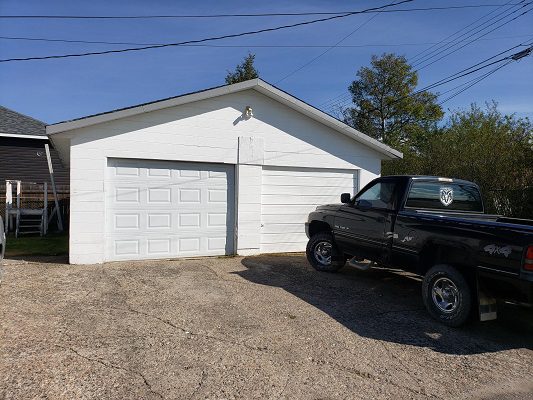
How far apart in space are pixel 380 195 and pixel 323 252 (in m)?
1.91

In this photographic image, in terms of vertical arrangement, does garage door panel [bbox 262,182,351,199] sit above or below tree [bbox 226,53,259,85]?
below

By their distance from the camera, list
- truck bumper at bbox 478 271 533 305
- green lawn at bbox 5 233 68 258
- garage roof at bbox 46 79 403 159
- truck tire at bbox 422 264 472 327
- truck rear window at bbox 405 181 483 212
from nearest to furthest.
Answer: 1. truck bumper at bbox 478 271 533 305
2. truck tire at bbox 422 264 472 327
3. truck rear window at bbox 405 181 483 212
4. garage roof at bbox 46 79 403 159
5. green lawn at bbox 5 233 68 258

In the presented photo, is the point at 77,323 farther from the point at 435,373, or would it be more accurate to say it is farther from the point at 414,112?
the point at 414,112

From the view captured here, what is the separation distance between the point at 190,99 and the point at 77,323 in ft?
18.5

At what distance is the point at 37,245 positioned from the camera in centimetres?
1110

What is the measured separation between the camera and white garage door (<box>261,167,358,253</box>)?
10.4 metres

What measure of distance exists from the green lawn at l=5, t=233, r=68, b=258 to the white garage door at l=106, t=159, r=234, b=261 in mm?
2130

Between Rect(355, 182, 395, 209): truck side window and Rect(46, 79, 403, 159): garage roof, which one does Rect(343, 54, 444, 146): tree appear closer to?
Rect(46, 79, 403, 159): garage roof

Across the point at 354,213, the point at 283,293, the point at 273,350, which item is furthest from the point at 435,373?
the point at 354,213

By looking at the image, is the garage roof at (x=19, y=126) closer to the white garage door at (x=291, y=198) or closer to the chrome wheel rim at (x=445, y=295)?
the white garage door at (x=291, y=198)

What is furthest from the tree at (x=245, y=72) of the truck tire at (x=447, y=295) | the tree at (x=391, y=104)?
the truck tire at (x=447, y=295)

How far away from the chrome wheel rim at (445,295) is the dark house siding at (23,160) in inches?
676

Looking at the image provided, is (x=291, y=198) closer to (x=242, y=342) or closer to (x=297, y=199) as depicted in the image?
(x=297, y=199)

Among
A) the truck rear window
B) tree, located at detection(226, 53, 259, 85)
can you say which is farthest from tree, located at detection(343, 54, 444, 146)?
the truck rear window
